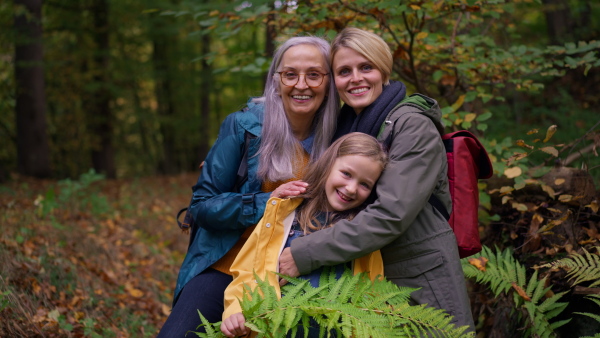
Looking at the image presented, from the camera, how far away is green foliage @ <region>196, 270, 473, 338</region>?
2.18m

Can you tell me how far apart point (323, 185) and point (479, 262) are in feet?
4.57

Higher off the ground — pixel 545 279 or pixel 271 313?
pixel 271 313

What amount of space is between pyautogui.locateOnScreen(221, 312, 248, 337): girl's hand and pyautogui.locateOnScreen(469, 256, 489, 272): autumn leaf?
5.83 feet

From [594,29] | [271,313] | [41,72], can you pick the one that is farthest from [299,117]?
[41,72]

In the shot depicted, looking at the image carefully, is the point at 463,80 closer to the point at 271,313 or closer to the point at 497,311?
the point at 497,311

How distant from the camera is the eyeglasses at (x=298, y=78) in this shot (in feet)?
10.0

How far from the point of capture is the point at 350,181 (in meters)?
2.62

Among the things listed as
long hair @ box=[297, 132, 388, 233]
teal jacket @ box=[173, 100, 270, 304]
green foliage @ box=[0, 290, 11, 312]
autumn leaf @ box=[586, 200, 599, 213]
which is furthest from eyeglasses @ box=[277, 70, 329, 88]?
green foliage @ box=[0, 290, 11, 312]

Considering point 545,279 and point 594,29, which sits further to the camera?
point 594,29

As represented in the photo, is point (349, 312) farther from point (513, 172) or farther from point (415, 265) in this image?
point (513, 172)

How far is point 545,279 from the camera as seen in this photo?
3113 mm

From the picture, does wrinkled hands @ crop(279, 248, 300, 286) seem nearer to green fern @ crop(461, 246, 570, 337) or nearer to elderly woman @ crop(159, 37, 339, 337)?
elderly woman @ crop(159, 37, 339, 337)

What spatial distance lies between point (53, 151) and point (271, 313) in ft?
49.1

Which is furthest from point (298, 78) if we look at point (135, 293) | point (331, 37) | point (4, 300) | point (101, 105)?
point (101, 105)
